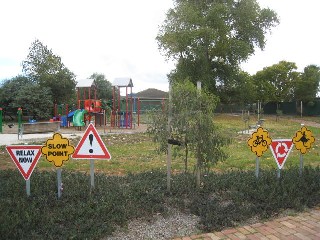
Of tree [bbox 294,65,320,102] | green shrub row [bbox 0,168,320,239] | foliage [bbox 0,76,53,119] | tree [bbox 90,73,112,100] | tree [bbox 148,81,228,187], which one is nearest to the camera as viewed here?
green shrub row [bbox 0,168,320,239]

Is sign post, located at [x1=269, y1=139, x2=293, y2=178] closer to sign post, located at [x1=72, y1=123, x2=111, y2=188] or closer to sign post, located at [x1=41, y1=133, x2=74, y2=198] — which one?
sign post, located at [x1=72, y1=123, x2=111, y2=188]

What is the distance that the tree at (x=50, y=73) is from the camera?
2927 cm

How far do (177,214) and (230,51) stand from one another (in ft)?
102

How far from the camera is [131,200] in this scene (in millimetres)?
4539

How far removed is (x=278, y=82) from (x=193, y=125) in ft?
150

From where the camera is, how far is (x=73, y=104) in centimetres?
2981

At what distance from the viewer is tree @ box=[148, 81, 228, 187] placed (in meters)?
5.01

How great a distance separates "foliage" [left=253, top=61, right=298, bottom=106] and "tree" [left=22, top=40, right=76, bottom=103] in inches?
1069

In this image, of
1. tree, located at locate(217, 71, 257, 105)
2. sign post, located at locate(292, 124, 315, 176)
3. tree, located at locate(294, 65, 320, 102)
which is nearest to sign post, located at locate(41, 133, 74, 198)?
sign post, located at locate(292, 124, 315, 176)

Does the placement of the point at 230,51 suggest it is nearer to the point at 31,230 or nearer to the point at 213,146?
the point at 213,146

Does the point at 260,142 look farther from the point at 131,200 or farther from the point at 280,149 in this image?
the point at 131,200

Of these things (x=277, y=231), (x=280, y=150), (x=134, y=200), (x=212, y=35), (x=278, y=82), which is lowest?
(x=277, y=231)

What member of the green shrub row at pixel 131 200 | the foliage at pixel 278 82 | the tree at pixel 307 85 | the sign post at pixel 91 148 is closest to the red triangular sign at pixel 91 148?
the sign post at pixel 91 148

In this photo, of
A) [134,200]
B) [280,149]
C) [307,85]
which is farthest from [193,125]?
[307,85]
